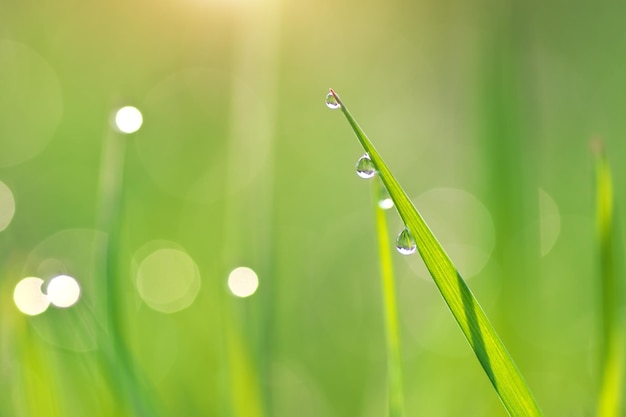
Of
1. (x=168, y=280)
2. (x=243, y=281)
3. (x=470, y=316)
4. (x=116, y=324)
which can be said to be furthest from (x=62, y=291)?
(x=168, y=280)

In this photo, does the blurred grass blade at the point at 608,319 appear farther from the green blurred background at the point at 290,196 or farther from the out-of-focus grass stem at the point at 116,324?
the out-of-focus grass stem at the point at 116,324

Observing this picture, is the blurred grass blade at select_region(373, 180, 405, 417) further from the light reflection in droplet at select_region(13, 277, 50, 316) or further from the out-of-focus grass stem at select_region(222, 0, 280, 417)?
the light reflection in droplet at select_region(13, 277, 50, 316)

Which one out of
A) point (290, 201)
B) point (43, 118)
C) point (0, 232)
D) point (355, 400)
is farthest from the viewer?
point (43, 118)

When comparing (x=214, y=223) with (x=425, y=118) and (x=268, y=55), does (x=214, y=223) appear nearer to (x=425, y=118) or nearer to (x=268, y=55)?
(x=268, y=55)

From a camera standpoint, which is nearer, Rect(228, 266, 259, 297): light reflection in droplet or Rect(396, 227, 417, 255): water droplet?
Rect(396, 227, 417, 255): water droplet

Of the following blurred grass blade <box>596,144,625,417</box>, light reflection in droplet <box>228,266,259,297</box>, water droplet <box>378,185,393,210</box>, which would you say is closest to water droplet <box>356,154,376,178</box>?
water droplet <box>378,185,393,210</box>

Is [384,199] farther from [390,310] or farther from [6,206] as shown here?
[6,206]

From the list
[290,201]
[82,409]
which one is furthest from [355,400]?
[290,201]

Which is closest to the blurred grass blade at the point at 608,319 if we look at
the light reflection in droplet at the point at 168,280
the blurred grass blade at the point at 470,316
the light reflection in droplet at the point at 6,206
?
the blurred grass blade at the point at 470,316
